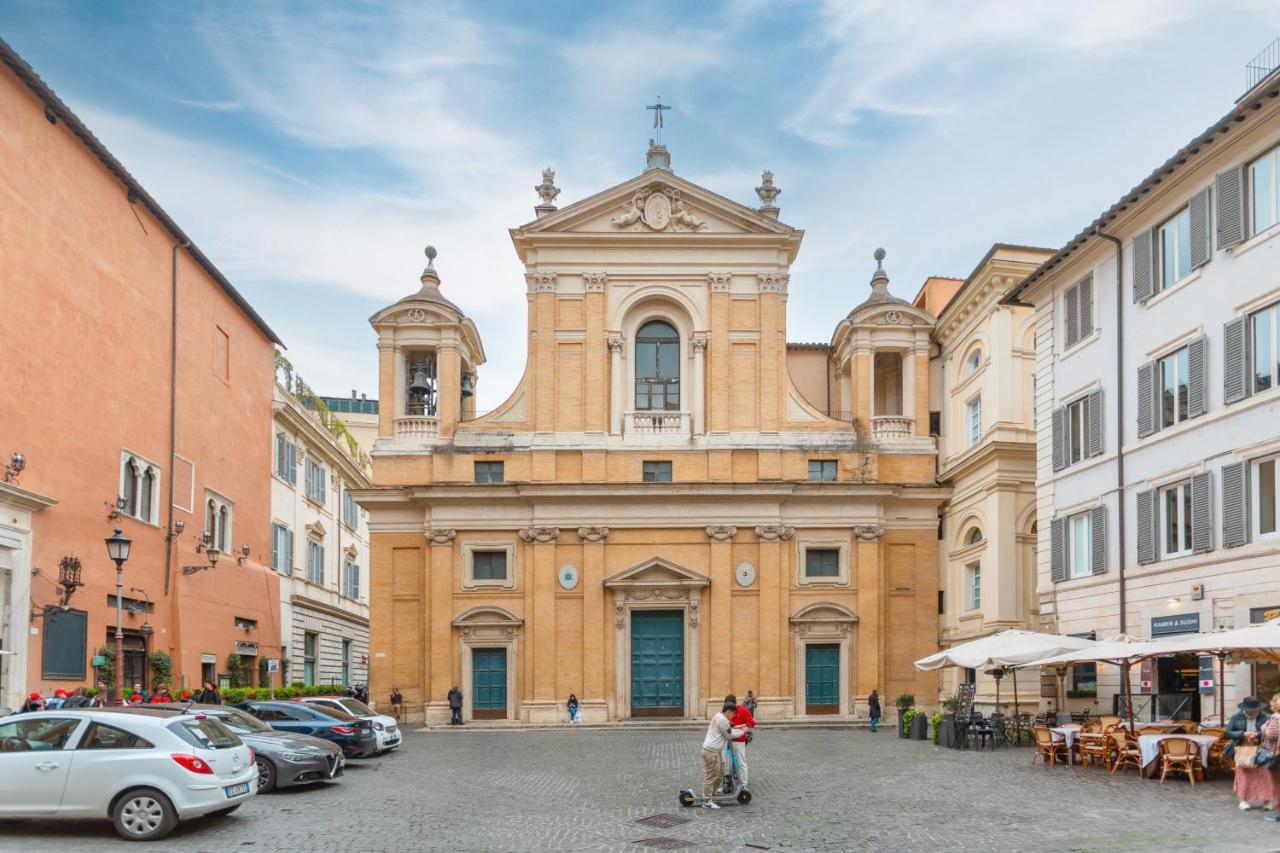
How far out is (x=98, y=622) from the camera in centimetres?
3000

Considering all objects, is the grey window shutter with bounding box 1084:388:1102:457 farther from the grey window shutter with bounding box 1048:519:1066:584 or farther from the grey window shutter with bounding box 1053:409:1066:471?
the grey window shutter with bounding box 1048:519:1066:584

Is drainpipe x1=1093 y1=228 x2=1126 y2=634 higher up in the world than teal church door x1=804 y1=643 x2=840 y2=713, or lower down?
higher up

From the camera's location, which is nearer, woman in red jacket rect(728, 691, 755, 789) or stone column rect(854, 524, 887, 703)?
woman in red jacket rect(728, 691, 755, 789)

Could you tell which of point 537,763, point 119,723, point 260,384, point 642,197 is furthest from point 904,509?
point 119,723

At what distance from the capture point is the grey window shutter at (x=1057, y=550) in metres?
28.6

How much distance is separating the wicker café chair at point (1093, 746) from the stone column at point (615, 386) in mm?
20523

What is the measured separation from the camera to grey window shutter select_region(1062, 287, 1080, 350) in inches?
1115

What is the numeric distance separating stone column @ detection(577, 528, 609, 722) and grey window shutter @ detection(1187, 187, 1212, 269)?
813 inches

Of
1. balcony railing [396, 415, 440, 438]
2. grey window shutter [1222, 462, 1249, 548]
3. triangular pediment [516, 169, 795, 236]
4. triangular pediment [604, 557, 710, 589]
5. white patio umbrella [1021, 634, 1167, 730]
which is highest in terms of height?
triangular pediment [516, 169, 795, 236]

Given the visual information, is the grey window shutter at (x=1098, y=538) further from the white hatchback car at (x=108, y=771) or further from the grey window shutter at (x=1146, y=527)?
the white hatchback car at (x=108, y=771)

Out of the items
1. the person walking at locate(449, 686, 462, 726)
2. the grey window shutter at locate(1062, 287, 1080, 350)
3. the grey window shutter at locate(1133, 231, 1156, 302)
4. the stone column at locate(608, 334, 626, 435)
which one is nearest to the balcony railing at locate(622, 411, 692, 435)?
the stone column at locate(608, 334, 626, 435)

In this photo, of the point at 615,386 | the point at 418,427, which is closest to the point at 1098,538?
the point at 615,386

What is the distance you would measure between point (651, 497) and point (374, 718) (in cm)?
1477

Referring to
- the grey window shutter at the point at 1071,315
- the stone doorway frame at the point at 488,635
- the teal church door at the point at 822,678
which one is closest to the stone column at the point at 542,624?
the stone doorway frame at the point at 488,635
